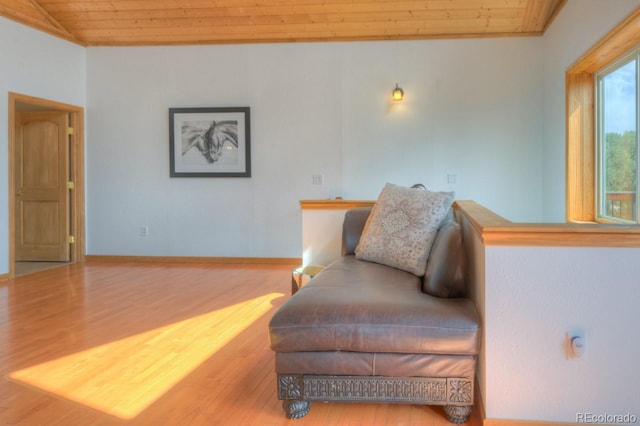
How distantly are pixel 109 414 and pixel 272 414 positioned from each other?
677 mm

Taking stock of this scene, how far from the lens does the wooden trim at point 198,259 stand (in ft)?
20.3

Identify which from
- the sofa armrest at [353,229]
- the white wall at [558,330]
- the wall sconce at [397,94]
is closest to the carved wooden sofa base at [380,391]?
the white wall at [558,330]

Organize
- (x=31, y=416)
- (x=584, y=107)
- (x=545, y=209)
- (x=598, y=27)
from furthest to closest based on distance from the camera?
1. (x=545, y=209)
2. (x=584, y=107)
3. (x=598, y=27)
4. (x=31, y=416)

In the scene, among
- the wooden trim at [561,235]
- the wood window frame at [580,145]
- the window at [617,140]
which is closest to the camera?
the wooden trim at [561,235]

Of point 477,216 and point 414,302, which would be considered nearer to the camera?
point 414,302

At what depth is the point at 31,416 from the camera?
2.17 m

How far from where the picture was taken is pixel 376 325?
206 cm

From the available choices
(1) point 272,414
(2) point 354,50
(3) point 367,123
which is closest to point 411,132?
(3) point 367,123

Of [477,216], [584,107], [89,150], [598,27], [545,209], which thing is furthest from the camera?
[89,150]

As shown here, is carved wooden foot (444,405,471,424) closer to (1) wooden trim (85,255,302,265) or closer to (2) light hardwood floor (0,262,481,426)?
(2) light hardwood floor (0,262,481,426)

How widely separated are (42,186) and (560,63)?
5969mm

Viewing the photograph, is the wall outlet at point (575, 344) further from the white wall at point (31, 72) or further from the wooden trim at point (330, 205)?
the white wall at point (31, 72)

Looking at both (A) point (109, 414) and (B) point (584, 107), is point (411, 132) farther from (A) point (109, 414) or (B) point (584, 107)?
(A) point (109, 414)

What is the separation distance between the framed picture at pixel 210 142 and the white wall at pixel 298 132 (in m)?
0.11
